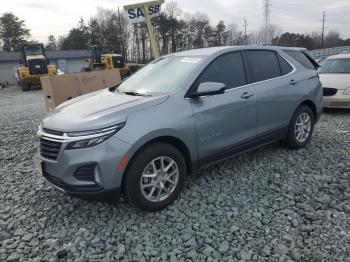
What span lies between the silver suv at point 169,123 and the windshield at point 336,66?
4383mm

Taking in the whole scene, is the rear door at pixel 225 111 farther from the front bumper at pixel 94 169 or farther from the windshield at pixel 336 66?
the windshield at pixel 336 66

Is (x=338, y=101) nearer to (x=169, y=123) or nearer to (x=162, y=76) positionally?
(x=162, y=76)

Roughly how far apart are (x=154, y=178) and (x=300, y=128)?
117 inches

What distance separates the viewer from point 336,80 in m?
8.08

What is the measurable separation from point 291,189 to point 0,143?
18.6ft

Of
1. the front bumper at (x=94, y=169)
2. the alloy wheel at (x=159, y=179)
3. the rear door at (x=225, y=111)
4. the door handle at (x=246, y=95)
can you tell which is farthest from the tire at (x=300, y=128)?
the front bumper at (x=94, y=169)

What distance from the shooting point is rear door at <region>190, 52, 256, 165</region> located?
3.65 meters

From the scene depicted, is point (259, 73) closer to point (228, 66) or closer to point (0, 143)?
point (228, 66)

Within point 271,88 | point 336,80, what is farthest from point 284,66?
point 336,80

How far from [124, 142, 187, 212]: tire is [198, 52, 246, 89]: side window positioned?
102 centimetres

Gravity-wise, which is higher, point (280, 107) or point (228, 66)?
point (228, 66)

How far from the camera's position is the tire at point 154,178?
10.3ft

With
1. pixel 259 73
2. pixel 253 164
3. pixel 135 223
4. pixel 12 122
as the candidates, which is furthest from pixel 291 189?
pixel 12 122

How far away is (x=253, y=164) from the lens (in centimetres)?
465
